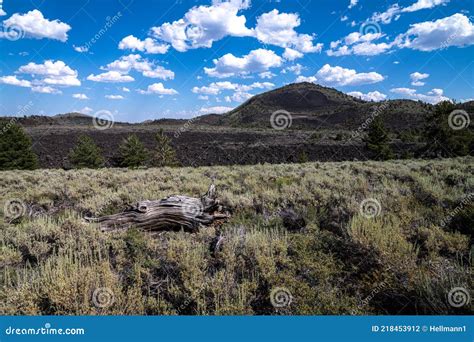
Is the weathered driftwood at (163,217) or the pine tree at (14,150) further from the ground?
the pine tree at (14,150)

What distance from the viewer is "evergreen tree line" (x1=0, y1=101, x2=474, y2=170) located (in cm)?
2562

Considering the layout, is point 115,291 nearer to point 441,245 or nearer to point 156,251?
point 156,251

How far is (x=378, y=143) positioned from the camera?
3222 cm

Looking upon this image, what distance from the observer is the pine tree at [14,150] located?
25047 mm

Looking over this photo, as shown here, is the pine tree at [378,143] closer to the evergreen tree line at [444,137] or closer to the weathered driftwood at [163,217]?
the evergreen tree line at [444,137]

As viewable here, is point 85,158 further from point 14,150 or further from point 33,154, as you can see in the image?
point 14,150

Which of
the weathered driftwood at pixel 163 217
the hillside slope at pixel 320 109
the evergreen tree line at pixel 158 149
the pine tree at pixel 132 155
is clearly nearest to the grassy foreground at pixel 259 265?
the weathered driftwood at pixel 163 217

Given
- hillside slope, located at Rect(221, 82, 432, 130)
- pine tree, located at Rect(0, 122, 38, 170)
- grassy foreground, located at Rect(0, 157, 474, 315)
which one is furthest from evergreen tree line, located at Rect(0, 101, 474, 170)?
hillside slope, located at Rect(221, 82, 432, 130)

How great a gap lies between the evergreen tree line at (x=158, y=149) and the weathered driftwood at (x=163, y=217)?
862 inches

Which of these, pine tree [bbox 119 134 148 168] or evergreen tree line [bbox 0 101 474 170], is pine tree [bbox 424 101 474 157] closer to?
evergreen tree line [bbox 0 101 474 170]

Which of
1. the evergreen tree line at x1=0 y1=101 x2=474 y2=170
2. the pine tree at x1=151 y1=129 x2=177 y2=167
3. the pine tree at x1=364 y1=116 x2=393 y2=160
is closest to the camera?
the evergreen tree line at x1=0 y1=101 x2=474 y2=170

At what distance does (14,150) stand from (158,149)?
1221 cm

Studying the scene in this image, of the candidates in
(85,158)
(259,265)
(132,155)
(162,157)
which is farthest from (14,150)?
(259,265)

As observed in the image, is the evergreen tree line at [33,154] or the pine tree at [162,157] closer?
the evergreen tree line at [33,154]
